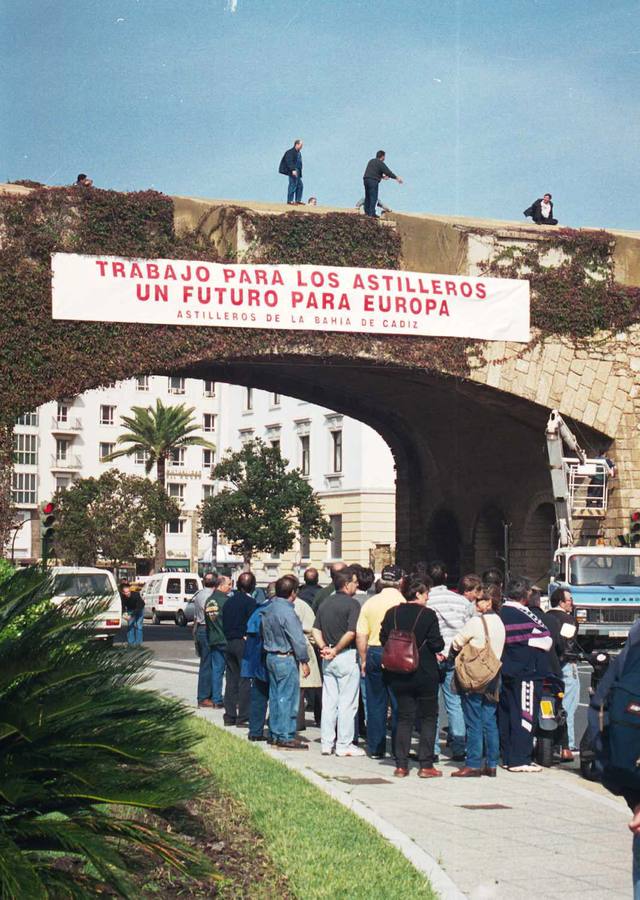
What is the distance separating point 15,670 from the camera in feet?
19.5

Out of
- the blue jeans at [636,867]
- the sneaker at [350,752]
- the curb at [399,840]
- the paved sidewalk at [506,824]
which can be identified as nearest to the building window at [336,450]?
the sneaker at [350,752]

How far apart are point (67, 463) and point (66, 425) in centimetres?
242

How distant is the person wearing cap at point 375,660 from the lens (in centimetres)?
1317

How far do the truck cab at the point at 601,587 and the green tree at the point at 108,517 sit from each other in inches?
1706

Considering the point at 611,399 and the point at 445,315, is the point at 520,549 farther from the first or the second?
the point at 445,315

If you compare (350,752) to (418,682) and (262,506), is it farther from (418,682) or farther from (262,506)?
(262,506)

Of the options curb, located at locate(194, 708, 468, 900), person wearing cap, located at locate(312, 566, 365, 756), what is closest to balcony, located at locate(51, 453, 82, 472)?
person wearing cap, located at locate(312, 566, 365, 756)

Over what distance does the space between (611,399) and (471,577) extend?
19.9 meters

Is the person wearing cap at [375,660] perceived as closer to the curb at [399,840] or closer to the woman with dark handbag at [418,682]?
the woman with dark handbag at [418,682]

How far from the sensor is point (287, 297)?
29.4m

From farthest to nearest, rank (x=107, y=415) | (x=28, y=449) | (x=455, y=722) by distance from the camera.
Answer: (x=107, y=415)
(x=28, y=449)
(x=455, y=722)

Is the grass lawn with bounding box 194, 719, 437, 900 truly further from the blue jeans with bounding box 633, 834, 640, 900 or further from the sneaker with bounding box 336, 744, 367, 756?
the sneaker with bounding box 336, 744, 367, 756

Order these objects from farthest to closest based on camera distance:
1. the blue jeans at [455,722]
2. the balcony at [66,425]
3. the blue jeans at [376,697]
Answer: the balcony at [66,425] → the blue jeans at [455,722] → the blue jeans at [376,697]

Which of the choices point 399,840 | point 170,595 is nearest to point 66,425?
point 170,595
